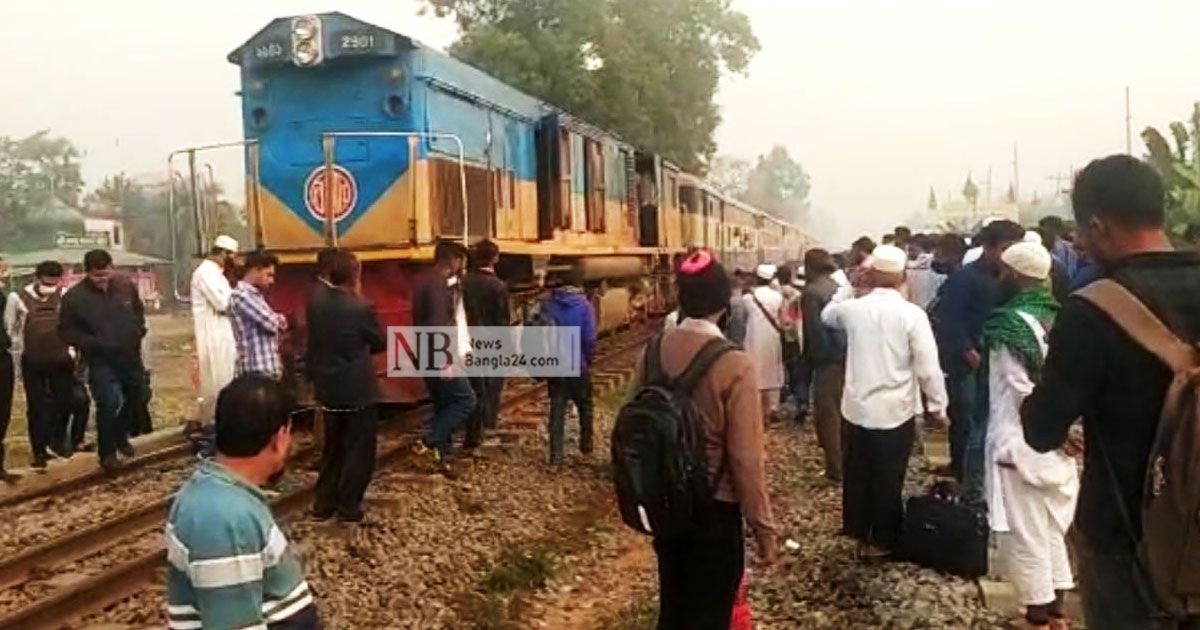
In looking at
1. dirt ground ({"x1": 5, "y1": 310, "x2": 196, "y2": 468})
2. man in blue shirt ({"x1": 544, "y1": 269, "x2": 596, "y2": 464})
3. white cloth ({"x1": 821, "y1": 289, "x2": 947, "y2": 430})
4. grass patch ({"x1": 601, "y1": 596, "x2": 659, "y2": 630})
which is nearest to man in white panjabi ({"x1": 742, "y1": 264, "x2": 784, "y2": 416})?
man in blue shirt ({"x1": 544, "y1": 269, "x2": 596, "y2": 464})

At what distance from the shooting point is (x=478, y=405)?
10.6 meters

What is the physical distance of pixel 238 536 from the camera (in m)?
2.71

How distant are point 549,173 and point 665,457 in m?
12.2

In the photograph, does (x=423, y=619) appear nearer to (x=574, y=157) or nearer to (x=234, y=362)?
(x=234, y=362)

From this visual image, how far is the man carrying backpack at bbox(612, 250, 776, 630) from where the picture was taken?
388cm

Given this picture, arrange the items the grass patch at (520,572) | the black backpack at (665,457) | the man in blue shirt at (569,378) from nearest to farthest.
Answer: the black backpack at (665,457)
the grass patch at (520,572)
the man in blue shirt at (569,378)

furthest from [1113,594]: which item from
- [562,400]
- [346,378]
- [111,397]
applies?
[111,397]

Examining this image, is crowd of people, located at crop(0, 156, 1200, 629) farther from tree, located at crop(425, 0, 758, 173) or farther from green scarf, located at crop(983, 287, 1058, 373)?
tree, located at crop(425, 0, 758, 173)

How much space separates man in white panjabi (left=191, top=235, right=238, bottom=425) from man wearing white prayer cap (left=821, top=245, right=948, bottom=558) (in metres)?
4.12

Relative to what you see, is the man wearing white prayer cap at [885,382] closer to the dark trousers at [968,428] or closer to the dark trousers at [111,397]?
the dark trousers at [968,428]

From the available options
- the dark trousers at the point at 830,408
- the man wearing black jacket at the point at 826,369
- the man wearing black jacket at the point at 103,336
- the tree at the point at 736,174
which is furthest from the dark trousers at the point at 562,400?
the tree at the point at 736,174

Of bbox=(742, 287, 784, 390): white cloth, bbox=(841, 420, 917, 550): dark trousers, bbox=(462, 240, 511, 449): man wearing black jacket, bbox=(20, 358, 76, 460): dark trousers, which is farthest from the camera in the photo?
bbox=(462, 240, 511, 449): man wearing black jacket

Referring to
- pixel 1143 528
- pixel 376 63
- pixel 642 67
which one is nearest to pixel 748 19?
pixel 642 67

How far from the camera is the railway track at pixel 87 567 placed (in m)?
6.17
